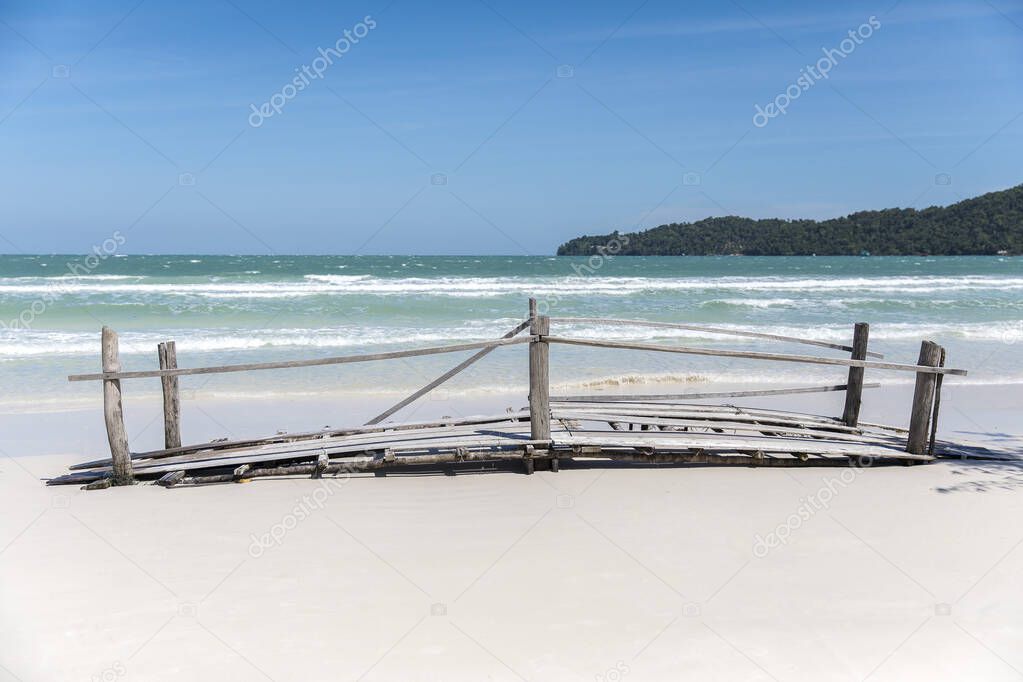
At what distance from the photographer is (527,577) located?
4789 millimetres

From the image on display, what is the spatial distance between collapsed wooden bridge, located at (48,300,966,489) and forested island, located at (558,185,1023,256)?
235ft

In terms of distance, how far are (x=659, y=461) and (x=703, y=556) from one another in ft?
6.35

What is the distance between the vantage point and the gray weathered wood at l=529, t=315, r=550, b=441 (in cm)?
667

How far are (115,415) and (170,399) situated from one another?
89 centimetres

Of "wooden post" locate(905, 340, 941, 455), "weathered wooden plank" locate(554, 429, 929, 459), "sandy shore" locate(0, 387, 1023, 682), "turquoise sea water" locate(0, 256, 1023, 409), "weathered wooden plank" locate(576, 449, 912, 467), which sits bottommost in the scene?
"turquoise sea water" locate(0, 256, 1023, 409)

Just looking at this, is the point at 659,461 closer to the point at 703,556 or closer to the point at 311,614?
the point at 703,556

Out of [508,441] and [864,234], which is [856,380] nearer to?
[508,441]

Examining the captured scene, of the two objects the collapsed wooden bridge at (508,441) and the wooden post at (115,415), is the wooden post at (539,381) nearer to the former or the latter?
the collapsed wooden bridge at (508,441)

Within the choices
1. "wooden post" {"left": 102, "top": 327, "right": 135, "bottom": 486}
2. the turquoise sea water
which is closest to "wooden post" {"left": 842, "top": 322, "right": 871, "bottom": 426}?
the turquoise sea water

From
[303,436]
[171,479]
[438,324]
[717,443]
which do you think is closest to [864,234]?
[438,324]

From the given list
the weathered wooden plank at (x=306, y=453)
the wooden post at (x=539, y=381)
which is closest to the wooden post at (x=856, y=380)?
the wooden post at (x=539, y=381)

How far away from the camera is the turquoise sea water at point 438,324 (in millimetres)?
12953

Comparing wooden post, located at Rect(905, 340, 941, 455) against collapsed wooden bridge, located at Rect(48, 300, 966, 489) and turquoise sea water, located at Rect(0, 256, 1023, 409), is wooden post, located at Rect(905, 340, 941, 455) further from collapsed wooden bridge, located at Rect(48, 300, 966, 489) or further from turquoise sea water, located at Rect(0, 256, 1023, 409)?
turquoise sea water, located at Rect(0, 256, 1023, 409)

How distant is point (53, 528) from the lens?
565 cm
